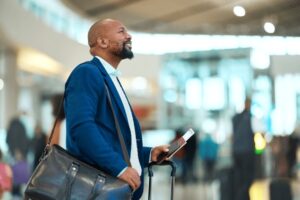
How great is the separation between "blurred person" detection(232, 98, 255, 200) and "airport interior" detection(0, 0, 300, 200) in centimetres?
5

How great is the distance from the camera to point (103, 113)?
2953mm

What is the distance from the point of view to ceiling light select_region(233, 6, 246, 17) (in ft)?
22.5

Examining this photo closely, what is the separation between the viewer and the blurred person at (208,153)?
49.2ft

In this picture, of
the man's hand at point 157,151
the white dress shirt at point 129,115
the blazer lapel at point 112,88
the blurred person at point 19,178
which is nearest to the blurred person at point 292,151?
the blurred person at point 19,178

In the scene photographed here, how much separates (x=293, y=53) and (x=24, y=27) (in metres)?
13.3

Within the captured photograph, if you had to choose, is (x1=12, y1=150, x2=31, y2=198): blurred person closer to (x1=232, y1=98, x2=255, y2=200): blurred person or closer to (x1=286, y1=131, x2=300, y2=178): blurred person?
(x1=232, y1=98, x2=255, y2=200): blurred person

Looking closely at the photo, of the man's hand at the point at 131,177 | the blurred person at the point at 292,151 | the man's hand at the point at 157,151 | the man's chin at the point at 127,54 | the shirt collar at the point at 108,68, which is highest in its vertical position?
the blurred person at the point at 292,151

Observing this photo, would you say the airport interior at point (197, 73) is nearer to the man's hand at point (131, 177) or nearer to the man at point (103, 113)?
the man at point (103, 113)

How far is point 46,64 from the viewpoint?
2569cm

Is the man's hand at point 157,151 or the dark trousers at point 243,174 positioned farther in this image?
the dark trousers at point 243,174

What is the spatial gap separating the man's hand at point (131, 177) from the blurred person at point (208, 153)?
11.9 metres

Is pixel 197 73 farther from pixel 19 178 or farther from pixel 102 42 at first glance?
pixel 102 42

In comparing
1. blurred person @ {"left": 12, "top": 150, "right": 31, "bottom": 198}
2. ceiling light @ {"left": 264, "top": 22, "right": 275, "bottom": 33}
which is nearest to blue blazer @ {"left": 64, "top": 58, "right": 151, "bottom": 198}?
ceiling light @ {"left": 264, "top": 22, "right": 275, "bottom": 33}

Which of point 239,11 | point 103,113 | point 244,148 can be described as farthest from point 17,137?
point 103,113
